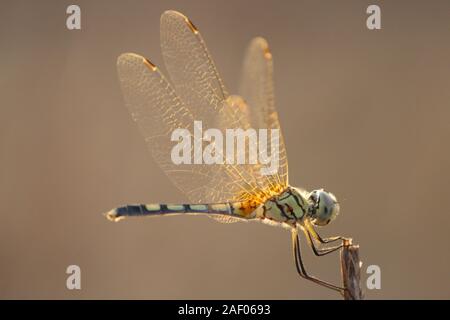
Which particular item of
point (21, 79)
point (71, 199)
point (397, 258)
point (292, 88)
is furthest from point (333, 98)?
point (21, 79)

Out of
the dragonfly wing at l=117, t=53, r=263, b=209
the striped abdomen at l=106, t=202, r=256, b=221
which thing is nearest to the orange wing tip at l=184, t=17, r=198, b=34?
the dragonfly wing at l=117, t=53, r=263, b=209

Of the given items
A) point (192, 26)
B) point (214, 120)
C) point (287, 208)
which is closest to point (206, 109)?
point (214, 120)

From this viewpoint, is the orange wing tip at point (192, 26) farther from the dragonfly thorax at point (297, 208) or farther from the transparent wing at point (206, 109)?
the dragonfly thorax at point (297, 208)

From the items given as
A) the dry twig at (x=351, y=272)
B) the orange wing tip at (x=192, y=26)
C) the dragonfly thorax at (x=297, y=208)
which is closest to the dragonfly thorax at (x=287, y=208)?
the dragonfly thorax at (x=297, y=208)

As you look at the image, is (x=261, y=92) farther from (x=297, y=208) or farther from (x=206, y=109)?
(x=297, y=208)

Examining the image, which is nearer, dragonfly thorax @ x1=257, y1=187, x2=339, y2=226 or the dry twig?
the dry twig

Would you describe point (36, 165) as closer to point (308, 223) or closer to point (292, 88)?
point (292, 88)

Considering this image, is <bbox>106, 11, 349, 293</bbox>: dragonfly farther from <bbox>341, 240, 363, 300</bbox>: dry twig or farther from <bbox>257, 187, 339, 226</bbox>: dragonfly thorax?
<bbox>341, 240, 363, 300</bbox>: dry twig
